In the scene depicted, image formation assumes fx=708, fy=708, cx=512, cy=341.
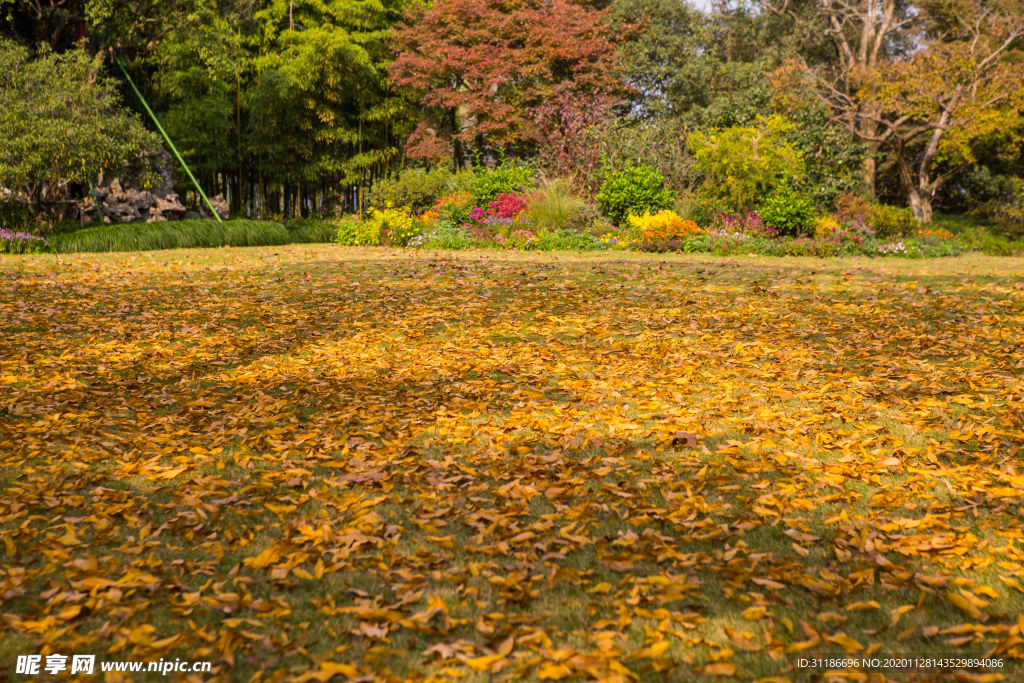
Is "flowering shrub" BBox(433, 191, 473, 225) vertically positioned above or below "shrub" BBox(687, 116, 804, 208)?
below

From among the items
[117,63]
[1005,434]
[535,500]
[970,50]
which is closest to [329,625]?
[535,500]

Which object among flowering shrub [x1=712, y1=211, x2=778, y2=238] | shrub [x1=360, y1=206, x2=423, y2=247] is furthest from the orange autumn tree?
shrub [x1=360, y1=206, x2=423, y2=247]

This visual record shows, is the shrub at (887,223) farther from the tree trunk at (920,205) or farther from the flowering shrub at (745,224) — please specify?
the tree trunk at (920,205)

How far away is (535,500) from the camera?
3615 millimetres

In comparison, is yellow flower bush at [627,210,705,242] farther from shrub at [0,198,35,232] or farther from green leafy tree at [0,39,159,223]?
shrub at [0,198,35,232]

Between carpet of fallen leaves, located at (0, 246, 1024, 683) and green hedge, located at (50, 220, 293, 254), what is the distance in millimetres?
6485

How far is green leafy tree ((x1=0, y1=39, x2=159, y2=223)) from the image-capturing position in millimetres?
13070

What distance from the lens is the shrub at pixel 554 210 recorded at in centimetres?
1477

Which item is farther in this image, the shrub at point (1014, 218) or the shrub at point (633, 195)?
the shrub at point (1014, 218)

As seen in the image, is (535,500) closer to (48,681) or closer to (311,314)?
(48,681)

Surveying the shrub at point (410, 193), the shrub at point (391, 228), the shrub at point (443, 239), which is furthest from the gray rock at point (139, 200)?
the shrub at point (443, 239)

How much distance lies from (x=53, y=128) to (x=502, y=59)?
12248 millimetres

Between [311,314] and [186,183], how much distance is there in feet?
69.8

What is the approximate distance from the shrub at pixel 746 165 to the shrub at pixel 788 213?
36.5 inches
